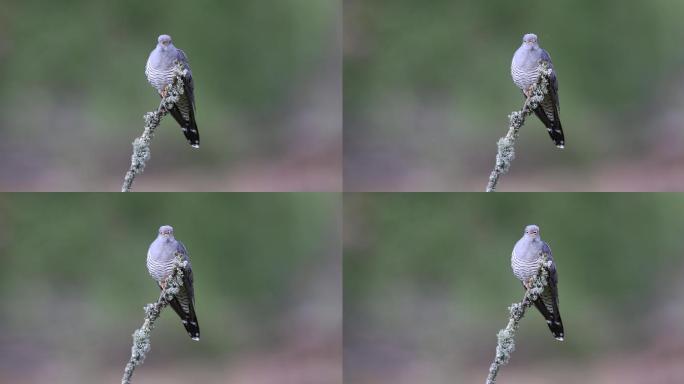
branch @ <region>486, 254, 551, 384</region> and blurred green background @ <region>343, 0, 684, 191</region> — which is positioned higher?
blurred green background @ <region>343, 0, 684, 191</region>

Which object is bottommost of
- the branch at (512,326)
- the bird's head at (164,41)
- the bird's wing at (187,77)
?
the branch at (512,326)

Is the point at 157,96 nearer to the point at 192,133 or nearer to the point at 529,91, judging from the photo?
the point at 192,133

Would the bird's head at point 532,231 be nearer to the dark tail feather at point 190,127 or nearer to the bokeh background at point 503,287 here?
the bokeh background at point 503,287

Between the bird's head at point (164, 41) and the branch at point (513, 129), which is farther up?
the bird's head at point (164, 41)

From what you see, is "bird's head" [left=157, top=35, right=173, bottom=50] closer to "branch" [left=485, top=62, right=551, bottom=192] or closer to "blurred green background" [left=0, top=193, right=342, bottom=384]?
"blurred green background" [left=0, top=193, right=342, bottom=384]

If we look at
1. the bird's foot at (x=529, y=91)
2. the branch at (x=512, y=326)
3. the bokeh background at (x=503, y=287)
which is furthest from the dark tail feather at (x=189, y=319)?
the bird's foot at (x=529, y=91)

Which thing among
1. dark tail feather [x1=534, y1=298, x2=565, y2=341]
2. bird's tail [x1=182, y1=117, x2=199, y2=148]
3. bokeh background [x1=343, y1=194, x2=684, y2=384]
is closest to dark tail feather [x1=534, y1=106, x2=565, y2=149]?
bokeh background [x1=343, y1=194, x2=684, y2=384]
